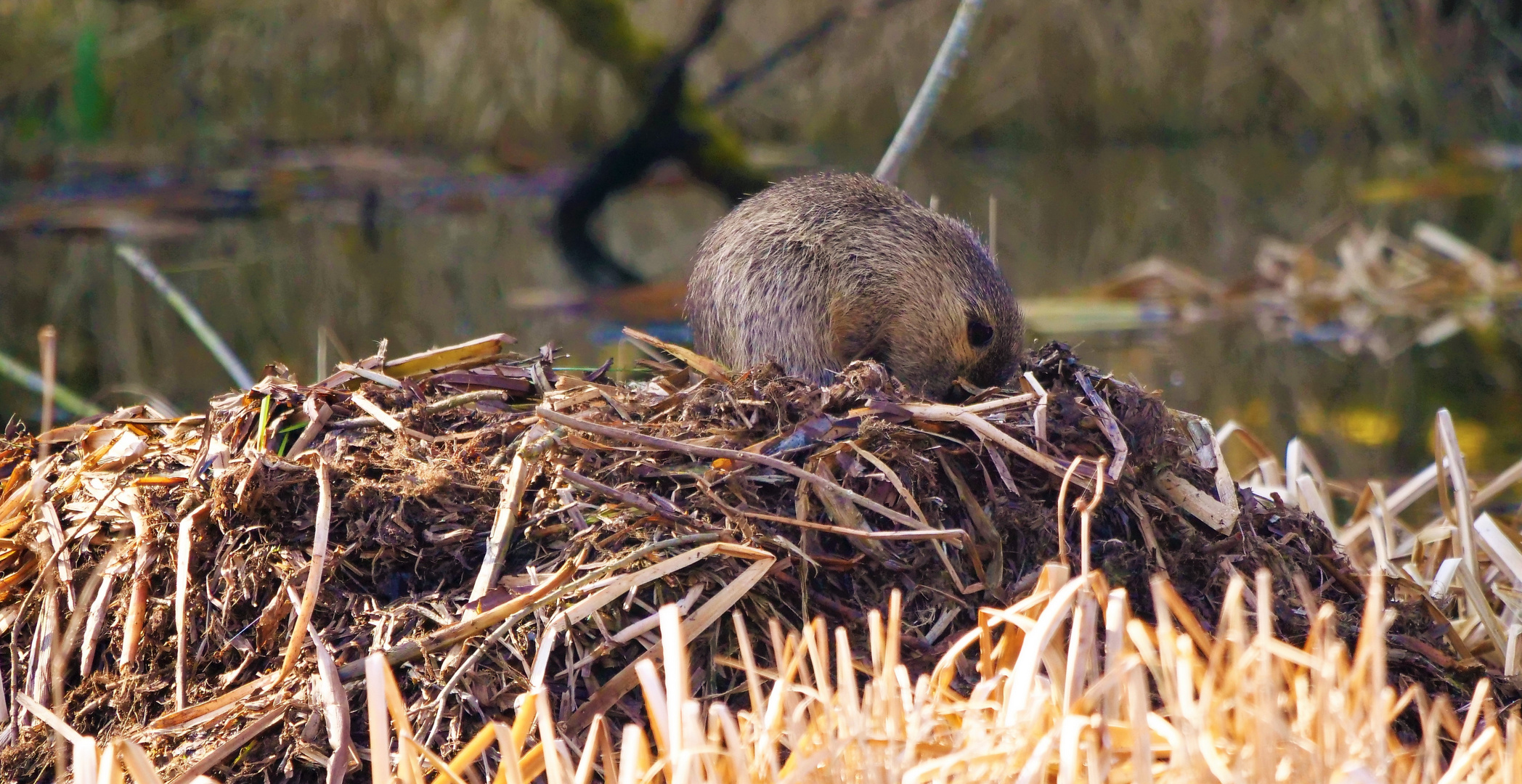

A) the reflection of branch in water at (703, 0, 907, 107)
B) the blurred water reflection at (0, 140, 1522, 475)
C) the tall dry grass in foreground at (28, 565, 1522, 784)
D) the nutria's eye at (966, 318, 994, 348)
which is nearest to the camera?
the tall dry grass in foreground at (28, 565, 1522, 784)

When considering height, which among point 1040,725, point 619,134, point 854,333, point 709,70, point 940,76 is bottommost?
point 1040,725

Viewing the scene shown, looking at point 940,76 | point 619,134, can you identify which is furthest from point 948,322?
point 619,134

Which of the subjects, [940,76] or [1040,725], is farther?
[940,76]

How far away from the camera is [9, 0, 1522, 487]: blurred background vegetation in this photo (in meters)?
8.96

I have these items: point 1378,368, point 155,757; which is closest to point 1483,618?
point 155,757

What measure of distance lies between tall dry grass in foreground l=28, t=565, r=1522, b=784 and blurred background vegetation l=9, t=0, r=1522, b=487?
5612mm

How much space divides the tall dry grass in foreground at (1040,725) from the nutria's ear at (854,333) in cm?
134

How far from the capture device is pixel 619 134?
10055mm

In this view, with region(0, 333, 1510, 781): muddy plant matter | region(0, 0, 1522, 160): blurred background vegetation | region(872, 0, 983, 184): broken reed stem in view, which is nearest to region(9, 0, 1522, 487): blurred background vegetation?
region(0, 0, 1522, 160): blurred background vegetation

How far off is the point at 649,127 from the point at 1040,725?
24.0ft

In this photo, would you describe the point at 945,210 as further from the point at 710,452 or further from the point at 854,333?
the point at 710,452

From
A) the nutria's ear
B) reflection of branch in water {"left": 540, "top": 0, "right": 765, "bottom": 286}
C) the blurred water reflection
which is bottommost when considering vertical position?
the blurred water reflection

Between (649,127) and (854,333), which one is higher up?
(649,127)

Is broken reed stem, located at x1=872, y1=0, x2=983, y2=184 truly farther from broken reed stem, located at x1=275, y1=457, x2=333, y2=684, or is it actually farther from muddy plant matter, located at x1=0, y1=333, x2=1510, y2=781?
broken reed stem, located at x1=275, y1=457, x2=333, y2=684
